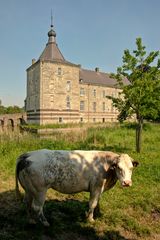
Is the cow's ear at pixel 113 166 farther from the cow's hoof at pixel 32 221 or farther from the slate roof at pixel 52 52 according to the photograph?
the slate roof at pixel 52 52

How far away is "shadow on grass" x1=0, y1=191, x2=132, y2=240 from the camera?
4.16 meters

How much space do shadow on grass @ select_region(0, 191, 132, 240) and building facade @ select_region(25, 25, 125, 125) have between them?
36897mm

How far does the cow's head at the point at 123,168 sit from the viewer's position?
4355mm

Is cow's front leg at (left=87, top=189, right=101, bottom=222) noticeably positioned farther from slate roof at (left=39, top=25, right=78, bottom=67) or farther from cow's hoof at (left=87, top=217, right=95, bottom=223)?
slate roof at (left=39, top=25, right=78, bottom=67)

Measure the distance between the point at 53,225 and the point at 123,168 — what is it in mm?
1818

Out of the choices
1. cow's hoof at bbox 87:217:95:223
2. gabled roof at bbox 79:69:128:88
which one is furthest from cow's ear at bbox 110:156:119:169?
gabled roof at bbox 79:69:128:88

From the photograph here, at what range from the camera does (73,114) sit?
1801 inches

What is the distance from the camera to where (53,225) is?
4535mm

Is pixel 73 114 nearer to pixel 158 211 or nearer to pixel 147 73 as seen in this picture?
pixel 147 73

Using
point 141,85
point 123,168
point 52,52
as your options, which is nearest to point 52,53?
point 52,52

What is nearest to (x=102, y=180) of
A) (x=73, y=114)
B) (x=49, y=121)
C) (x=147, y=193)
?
(x=147, y=193)

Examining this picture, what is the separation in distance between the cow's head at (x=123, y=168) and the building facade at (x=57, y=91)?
124 feet

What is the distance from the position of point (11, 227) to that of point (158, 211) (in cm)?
348

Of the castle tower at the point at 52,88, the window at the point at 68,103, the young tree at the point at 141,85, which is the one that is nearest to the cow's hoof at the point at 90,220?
the young tree at the point at 141,85
